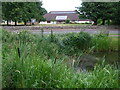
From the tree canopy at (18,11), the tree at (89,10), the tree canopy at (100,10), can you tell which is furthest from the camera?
the tree at (89,10)

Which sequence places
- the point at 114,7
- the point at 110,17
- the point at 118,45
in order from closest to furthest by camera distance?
the point at 118,45
the point at 114,7
the point at 110,17

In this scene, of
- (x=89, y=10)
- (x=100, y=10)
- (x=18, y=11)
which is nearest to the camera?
(x=18, y=11)

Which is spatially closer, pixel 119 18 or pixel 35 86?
pixel 35 86

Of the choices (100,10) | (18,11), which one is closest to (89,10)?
(100,10)

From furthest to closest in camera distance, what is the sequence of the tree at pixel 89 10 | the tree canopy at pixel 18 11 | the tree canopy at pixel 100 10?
1. the tree at pixel 89 10
2. the tree canopy at pixel 100 10
3. the tree canopy at pixel 18 11

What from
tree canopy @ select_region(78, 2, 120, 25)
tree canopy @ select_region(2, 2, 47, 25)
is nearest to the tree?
tree canopy @ select_region(78, 2, 120, 25)

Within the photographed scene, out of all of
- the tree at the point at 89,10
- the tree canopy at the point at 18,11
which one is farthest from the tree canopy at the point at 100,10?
the tree canopy at the point at 18,11

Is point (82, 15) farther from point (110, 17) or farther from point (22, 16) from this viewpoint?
point (22, 16)

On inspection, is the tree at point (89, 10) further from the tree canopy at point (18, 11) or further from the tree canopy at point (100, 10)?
the tree canopy at point (18, 11)

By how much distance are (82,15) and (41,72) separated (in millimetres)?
10776

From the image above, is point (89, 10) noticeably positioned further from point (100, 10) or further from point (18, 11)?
point (18, 11)

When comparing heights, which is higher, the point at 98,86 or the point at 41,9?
the point at 41,9

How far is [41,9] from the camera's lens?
14.6m

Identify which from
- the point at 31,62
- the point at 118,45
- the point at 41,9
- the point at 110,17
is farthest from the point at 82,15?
the point at 31,62
